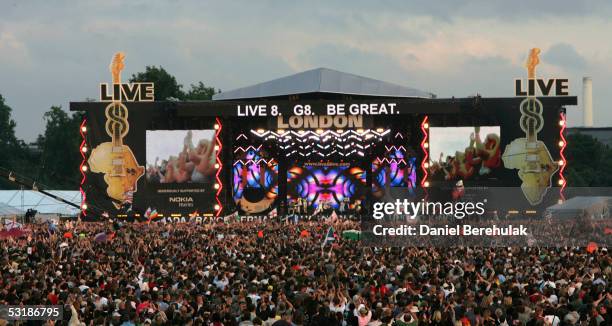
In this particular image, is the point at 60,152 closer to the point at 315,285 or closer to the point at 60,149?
the point at 60,149

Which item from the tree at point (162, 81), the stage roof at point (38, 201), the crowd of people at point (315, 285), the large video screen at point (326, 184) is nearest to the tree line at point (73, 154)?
the tree at point (162, 81)

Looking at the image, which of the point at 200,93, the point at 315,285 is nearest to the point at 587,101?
the point at 200,93

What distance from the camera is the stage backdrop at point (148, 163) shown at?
53281mm

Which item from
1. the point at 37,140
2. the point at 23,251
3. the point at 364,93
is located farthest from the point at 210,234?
the point at 37,140

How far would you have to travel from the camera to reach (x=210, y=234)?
125 ft

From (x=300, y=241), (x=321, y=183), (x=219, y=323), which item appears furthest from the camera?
(x=321, y=183)

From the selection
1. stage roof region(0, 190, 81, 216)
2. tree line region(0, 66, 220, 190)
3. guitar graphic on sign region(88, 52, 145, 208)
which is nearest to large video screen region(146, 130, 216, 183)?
guitar graphic on sign region(88, 52, 145, 208)

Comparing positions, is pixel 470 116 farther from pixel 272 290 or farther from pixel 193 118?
pixel 272 290

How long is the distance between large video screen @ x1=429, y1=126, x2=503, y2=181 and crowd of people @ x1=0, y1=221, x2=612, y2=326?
2155cm

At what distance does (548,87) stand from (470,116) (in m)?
4.04

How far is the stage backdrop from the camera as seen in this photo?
5328 cm

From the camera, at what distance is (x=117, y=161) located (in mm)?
53969

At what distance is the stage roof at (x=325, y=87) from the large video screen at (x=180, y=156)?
357cm

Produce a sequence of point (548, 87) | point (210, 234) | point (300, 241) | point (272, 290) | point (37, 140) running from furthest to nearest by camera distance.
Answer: point (37, 140)
point (548, 87)
point (210, 234)
point (300, 241)
point (272, 290)
